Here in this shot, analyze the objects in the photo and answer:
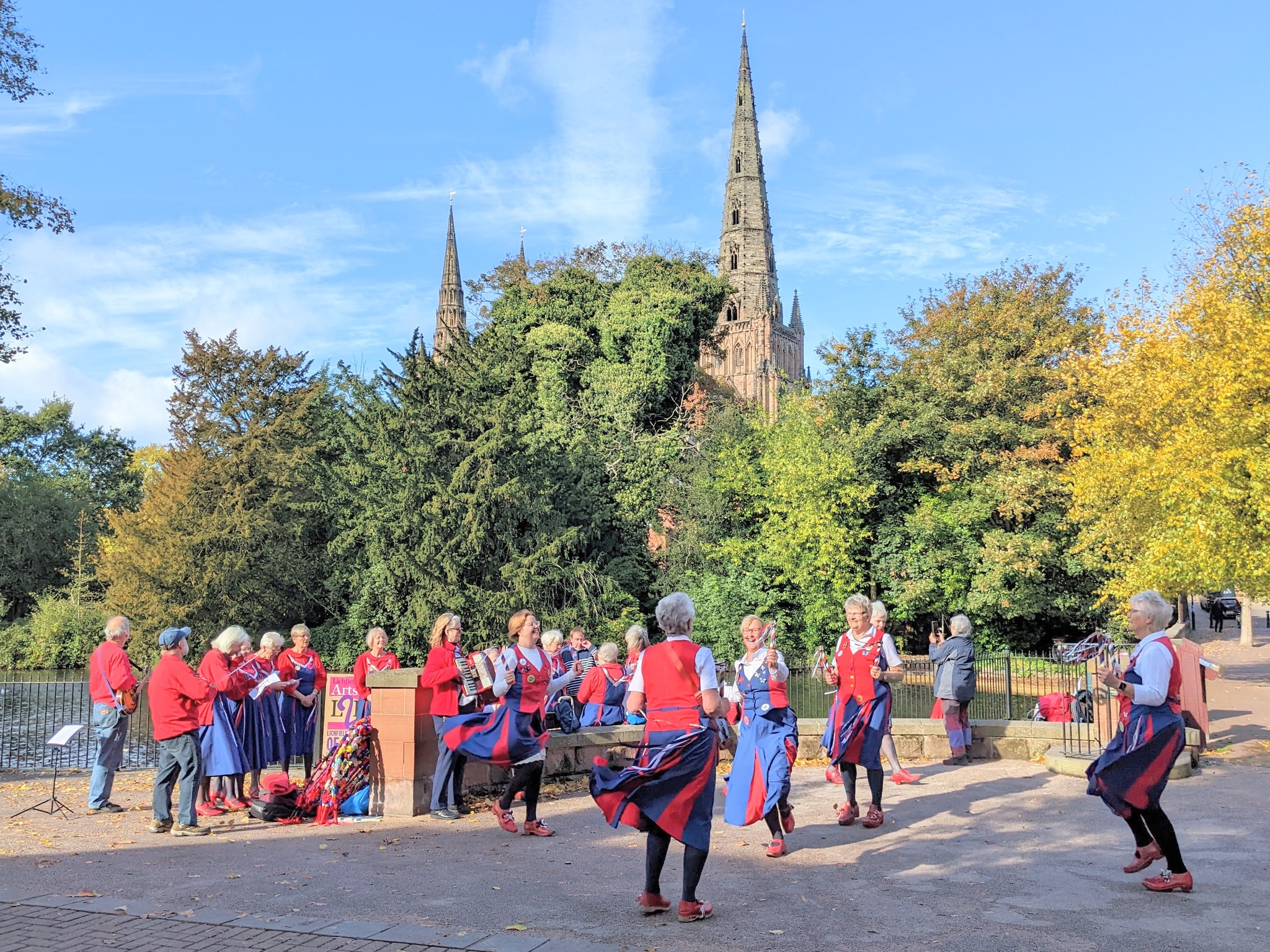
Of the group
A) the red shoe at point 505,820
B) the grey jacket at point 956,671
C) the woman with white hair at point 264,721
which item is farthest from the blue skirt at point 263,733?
the grey jacket at point 956,671

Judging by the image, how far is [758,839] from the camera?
872cm

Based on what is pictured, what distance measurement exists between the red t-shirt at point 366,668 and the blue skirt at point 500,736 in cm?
133

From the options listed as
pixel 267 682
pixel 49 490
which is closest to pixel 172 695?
pixel 267 682

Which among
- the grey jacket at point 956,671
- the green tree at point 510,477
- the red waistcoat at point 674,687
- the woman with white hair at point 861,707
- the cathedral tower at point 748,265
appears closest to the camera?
the red waistcoat at point 674,687

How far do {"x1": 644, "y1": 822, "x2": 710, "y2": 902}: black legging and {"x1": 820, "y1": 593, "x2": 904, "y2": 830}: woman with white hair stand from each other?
302 cm

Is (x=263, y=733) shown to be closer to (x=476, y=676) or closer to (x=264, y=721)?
(x=264, y=721)

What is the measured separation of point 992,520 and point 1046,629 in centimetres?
430

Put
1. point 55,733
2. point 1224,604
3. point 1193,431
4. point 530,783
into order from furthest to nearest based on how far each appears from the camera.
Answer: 1. point 1224,604
2. point 1193,431
3. point 55,733
4. point 530,783

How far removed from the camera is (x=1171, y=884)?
6586 millimetres

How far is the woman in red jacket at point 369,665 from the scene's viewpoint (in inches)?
392

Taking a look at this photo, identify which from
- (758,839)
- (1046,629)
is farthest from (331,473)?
→ (758,839)

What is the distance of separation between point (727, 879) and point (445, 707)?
360 cm

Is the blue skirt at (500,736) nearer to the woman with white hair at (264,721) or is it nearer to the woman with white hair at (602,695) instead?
the woman with white hair at (264,721)

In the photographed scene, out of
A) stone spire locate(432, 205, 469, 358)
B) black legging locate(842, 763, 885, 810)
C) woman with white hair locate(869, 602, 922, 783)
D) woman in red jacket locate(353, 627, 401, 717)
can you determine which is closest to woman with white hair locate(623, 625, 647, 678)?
woman in red jacket locate(353, 627, 401, 717)
